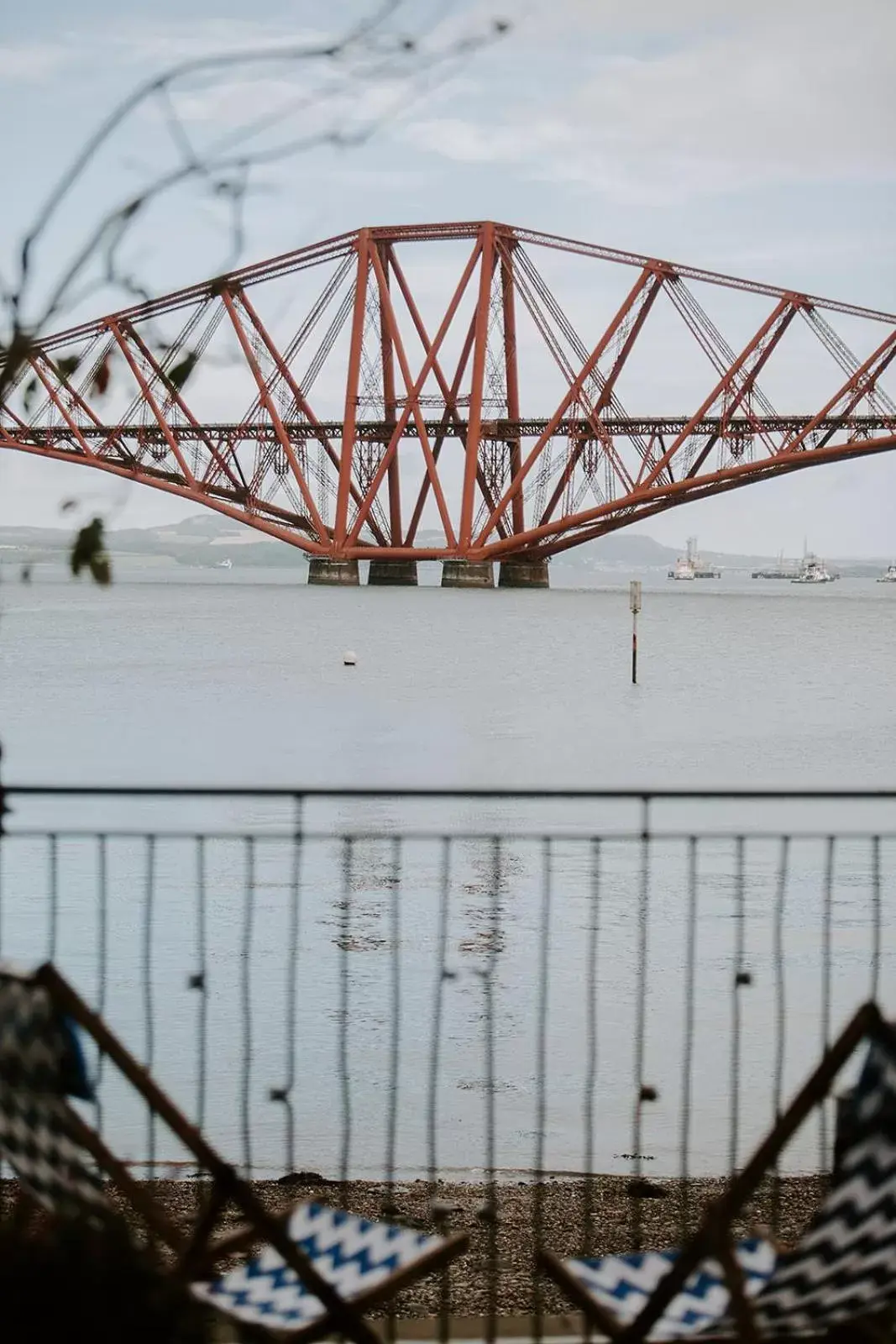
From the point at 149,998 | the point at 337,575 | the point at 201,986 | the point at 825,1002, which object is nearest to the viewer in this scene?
the point at 201,986

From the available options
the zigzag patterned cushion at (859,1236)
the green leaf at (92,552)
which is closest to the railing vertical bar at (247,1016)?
the green leaf at (92,552)

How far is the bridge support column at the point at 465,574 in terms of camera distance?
63219mm

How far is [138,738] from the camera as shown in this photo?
2564 centimetres

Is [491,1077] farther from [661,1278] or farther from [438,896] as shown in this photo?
[438,896]

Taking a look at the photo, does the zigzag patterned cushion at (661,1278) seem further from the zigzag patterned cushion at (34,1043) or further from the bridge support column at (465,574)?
the bridge support column at (465,574)

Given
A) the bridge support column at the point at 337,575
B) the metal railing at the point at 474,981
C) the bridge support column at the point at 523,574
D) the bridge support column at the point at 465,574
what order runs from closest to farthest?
the metal railing at the point at 474,981 → the bridge support column at the point at 465,574 → the bridge support column at the point at 337,575 → the bridge support column at the point at 523,574

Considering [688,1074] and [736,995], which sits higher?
[736,995]

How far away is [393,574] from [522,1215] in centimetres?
7279

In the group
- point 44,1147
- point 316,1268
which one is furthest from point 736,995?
point 44,1147

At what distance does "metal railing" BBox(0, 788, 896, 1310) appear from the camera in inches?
156

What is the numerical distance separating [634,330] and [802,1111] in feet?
192

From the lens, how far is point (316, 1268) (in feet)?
6.64

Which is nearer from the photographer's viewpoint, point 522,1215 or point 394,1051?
point 394,1051

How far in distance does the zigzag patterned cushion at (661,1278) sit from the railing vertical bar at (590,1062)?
86cm
